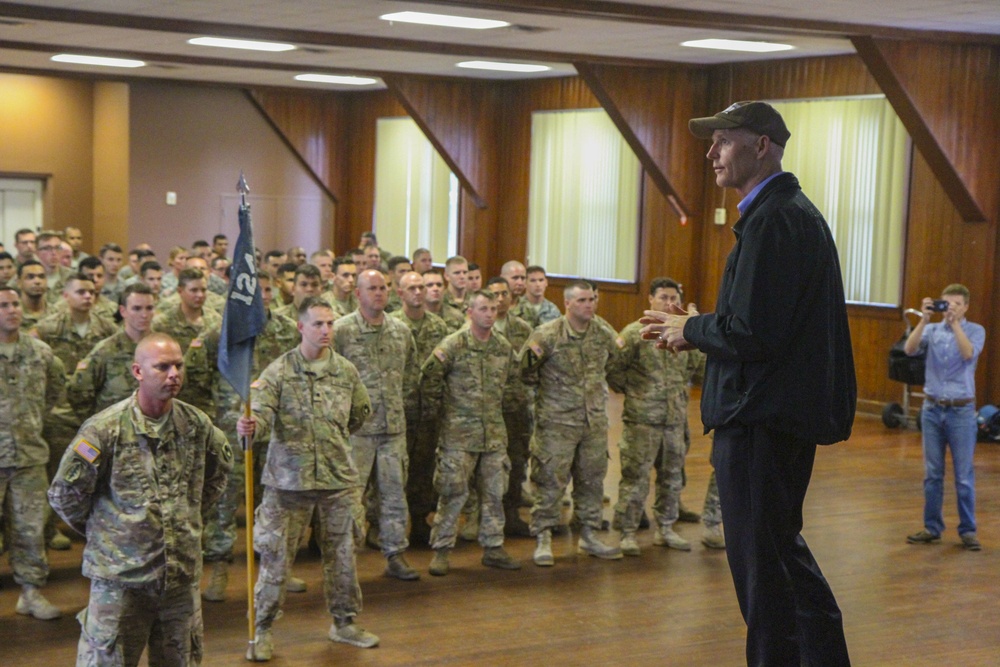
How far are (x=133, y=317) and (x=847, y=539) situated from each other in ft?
15.1

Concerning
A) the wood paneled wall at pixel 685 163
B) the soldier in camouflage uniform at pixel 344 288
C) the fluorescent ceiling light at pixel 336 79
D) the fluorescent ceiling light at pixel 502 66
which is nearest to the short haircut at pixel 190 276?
the soldier in camouflage uniform at pixel 344 288

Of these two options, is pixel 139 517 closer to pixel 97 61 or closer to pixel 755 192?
pixel 755 192

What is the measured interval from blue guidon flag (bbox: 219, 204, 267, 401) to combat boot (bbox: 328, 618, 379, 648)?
1208 millimetres

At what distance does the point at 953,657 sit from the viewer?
555cm

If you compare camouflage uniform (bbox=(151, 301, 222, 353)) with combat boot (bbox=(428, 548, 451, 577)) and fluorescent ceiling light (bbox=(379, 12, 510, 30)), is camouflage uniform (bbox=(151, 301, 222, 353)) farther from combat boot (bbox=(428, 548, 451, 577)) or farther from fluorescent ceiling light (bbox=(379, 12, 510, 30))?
fluorescent ceiling light (bbox=(379, 12, 510, 30))

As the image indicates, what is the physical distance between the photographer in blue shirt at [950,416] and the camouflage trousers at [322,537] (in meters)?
3.94

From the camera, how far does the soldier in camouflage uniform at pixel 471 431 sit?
22.7 feet

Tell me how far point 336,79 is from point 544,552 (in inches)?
464

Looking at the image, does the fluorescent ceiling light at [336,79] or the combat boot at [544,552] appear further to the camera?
the fluorescent ceiling light at [336,79]

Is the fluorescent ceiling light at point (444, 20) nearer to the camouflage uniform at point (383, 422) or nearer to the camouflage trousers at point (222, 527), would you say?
the camouflage uniform at point (383, 422)

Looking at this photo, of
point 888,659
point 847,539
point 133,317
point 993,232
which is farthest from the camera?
point 993,232

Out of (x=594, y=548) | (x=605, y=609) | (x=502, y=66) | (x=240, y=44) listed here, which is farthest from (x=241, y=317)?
(x=502, y=66)

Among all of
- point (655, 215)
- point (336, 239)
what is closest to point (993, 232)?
point (655, 215)

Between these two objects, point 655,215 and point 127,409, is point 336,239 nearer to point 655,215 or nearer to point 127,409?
point 655,215
